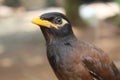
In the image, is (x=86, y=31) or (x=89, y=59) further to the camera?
(x=86, y=31)

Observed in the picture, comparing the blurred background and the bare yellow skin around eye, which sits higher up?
the bare yellow skin around eye

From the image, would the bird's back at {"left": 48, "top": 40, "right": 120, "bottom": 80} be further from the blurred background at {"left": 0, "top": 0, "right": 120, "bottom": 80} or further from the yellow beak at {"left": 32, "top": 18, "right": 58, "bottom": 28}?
the blurred background at {"left": 0, "top": 0, "right": 120, "bottom": 80}

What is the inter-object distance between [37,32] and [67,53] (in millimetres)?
6854

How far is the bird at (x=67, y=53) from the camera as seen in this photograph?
13.1 ft

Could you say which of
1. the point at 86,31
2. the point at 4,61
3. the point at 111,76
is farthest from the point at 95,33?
the point at 111,76

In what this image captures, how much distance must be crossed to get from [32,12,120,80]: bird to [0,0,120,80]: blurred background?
250 cm

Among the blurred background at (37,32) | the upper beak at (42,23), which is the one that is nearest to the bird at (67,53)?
the upper beak at (42,23)

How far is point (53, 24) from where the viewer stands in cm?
402

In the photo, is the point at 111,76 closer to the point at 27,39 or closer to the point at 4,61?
the point at 4,61

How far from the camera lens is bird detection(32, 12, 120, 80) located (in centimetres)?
401

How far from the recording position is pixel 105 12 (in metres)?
12.6

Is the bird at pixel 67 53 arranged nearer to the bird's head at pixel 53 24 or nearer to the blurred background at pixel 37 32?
the bird's head at pixel 53 24

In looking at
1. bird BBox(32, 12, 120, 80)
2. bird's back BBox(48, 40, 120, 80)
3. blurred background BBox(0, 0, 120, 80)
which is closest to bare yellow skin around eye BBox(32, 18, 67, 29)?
bird BBox(32, 12, 120, 80)

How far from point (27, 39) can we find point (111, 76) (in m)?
6.24
